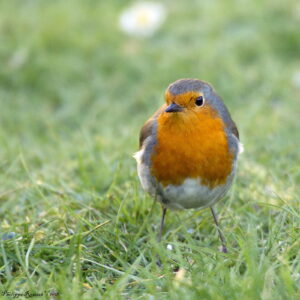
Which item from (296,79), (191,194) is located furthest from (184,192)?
(296,79)

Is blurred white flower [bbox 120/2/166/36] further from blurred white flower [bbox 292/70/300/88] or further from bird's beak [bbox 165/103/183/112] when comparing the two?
bird's beak [bbox 165/103/183/112]

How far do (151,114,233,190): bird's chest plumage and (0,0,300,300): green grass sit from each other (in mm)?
272

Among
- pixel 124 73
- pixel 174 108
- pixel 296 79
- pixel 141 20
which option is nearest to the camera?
pixel 174 108

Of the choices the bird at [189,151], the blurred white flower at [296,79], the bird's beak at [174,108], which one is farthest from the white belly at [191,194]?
the blurred white flower at [296,79]

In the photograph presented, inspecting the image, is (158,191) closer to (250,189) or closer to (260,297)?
(250,189)

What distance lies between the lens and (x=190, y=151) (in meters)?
3.34

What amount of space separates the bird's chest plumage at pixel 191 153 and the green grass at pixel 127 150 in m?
0.27

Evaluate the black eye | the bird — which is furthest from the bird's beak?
the black eye

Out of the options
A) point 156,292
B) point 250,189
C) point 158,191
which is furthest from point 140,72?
point 156,292

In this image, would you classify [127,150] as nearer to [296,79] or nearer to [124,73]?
[124,73]

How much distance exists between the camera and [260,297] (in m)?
2.49

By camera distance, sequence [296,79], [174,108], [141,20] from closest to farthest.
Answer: [174,108] < [296,79] < [141,20]

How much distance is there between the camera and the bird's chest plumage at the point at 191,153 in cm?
335

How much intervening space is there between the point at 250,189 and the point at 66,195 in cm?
115
